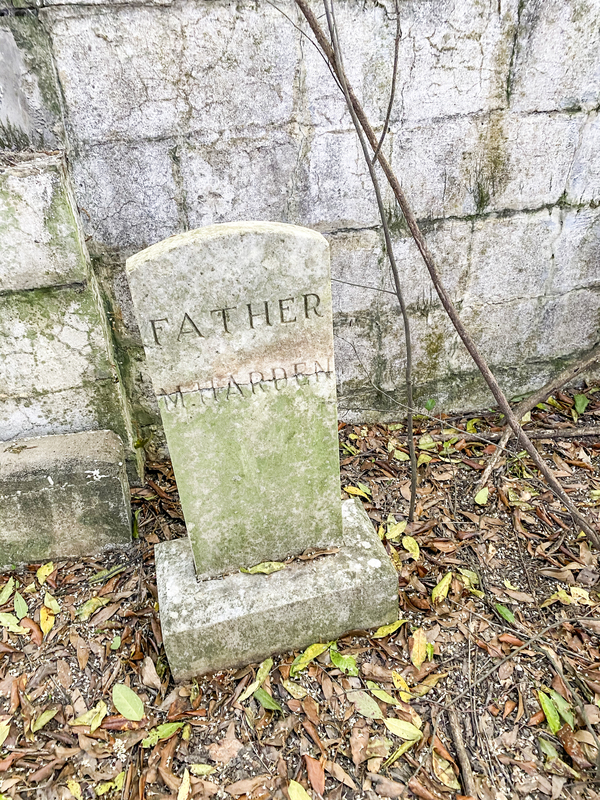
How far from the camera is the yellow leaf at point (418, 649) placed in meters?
2.05

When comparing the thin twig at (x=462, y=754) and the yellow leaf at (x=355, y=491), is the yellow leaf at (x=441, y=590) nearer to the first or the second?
the thin twig at (x=462, y=754)

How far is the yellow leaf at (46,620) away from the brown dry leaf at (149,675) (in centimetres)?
46

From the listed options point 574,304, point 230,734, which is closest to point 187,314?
point 230,734

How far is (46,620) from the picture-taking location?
225cm

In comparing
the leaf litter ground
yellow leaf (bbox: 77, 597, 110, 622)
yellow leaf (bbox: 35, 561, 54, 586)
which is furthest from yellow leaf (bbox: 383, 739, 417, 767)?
yellow leaf (bbox: 35, 561, 54, 586)

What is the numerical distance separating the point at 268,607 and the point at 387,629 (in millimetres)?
539

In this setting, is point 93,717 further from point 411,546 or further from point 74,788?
point 411,546

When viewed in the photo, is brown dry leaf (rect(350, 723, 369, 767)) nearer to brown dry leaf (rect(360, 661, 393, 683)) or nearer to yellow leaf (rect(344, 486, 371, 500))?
brown dry leaf (rect(360, 661, 393, 683))

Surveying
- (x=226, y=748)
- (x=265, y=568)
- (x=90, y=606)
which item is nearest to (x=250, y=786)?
(x=226, y=748)

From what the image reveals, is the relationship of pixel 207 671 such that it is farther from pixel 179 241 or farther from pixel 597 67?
pixel 597 67

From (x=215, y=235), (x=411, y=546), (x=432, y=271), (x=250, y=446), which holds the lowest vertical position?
(x=411, y=546)

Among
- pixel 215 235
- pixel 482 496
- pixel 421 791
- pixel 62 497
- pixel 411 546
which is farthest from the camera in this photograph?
pixel 482 496

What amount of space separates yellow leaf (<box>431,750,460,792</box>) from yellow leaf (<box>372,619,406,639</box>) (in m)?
0.45

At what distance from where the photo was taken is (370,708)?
190 cm
